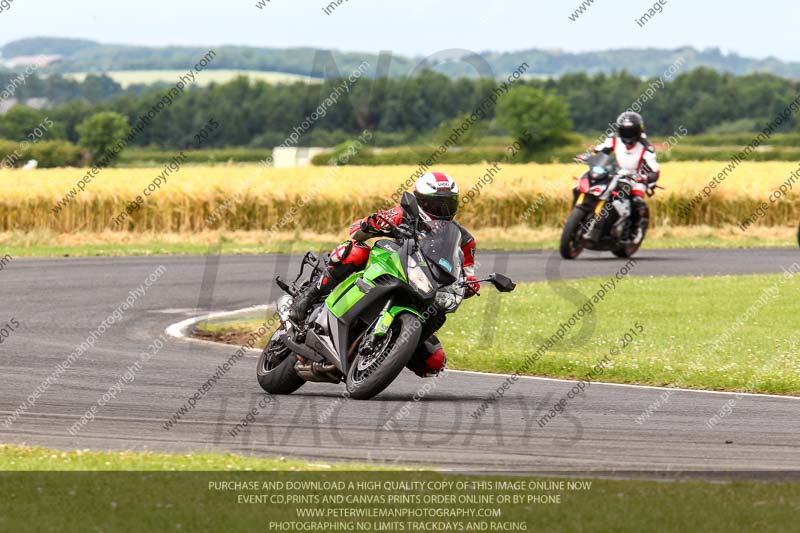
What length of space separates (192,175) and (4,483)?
30.0 m

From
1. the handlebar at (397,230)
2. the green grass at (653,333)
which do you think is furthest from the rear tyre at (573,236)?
the handlebar at (397,230)

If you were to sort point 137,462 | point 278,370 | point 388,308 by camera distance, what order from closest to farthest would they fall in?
1. point 137,462
2. point 388,308
3. point 278,370

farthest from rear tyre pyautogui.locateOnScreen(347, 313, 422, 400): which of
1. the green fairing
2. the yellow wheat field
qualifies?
the yellow wheat field

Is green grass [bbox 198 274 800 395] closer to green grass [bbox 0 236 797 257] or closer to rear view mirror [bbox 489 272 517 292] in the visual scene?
rear view mirror [bbox 489 272 517 292]

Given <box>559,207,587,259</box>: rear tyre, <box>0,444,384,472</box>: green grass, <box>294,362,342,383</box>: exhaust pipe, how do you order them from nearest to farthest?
1. <box>0,444,384,472</box>: green grass
2. <box>294,362,342,383</box>: exhaust pipe
3. <box>559,207,587,259</box>: rear tyre

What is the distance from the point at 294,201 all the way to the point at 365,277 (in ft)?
77.4

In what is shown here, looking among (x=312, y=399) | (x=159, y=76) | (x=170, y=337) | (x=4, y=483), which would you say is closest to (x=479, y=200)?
(x=170, y=337)

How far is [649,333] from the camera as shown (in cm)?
1642

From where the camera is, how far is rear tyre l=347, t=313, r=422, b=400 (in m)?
10.8

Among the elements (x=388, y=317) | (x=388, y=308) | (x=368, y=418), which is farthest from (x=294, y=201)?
(x=368, y=418)

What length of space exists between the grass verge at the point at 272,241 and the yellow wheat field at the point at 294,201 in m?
0.52

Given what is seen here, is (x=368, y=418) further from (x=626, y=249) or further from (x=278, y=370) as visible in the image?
(x=626, y=249)

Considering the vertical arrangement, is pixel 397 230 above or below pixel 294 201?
above

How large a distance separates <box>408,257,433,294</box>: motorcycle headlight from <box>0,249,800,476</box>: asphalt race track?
1024mm
